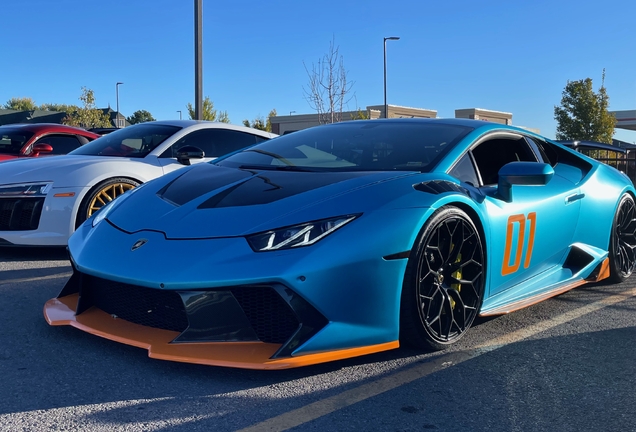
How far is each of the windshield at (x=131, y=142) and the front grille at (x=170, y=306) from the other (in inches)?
133

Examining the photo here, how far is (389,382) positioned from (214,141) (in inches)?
176

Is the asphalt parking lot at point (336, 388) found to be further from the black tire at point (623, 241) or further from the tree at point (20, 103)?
the tree at point (20, 103)

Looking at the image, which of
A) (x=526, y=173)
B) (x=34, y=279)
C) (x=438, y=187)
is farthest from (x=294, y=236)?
(x=34, y=279)

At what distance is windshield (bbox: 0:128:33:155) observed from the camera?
25.0 feet

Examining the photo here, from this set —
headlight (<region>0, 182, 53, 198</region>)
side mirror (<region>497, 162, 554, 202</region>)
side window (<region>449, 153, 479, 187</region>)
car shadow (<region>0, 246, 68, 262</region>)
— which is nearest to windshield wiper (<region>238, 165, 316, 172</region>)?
side window (<region>449, 153, 479, 187</region>)

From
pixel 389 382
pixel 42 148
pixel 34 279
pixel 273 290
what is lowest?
→ pixel 389 382

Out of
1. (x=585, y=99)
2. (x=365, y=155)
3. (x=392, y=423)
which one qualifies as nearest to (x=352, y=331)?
(x=392, y=423)

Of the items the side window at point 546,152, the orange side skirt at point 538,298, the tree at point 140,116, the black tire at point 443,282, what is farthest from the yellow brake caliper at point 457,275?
the tree at point 140,116

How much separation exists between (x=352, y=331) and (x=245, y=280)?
51 centimetres

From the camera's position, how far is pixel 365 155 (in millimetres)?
3801

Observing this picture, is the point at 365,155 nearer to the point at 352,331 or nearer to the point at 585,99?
the point at 352,331

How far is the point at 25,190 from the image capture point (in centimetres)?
524

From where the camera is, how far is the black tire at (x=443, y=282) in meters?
3.03

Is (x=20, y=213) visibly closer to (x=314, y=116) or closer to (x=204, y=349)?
(x=204, y=349)
